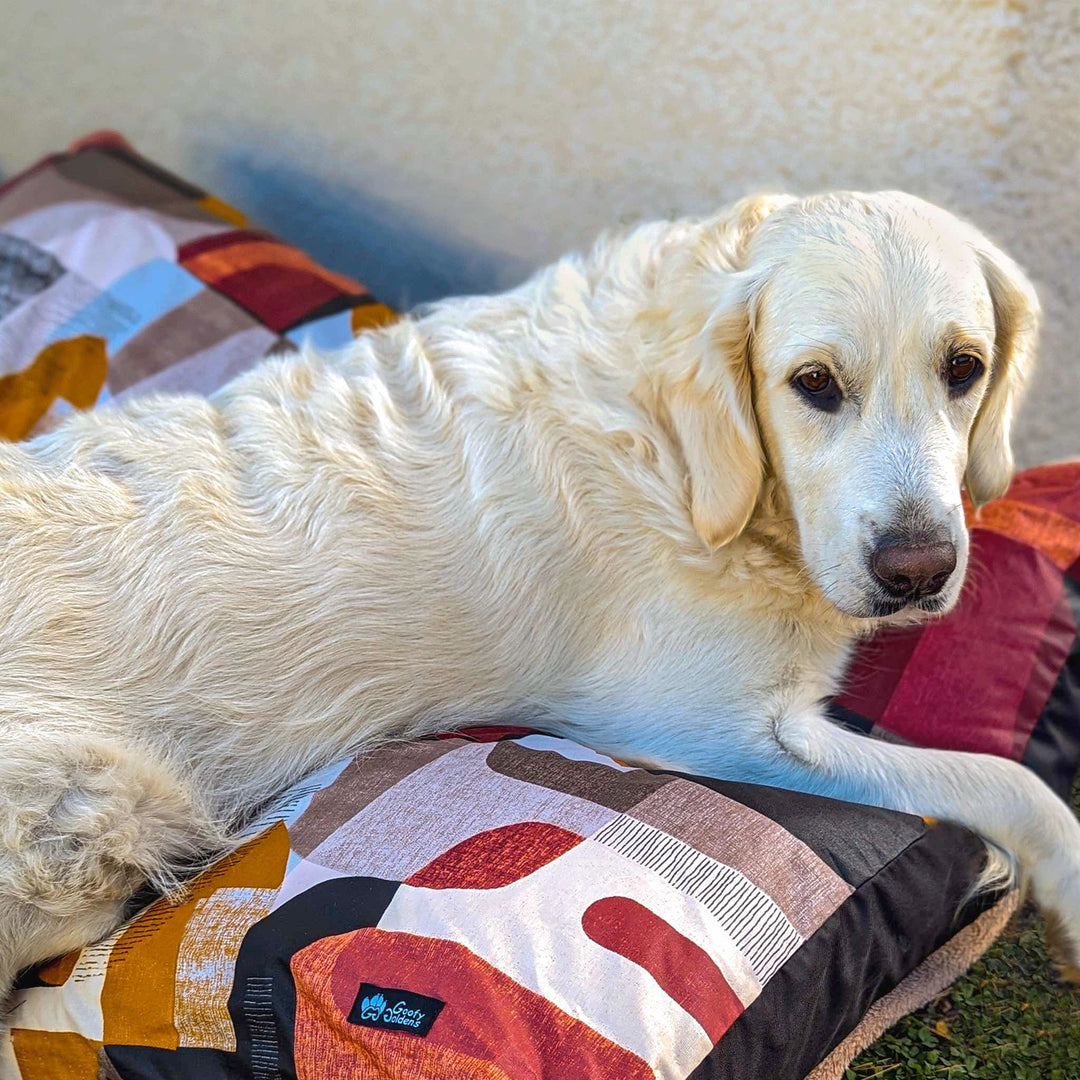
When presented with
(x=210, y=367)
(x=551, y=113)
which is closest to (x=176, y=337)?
(x=210, y=367)

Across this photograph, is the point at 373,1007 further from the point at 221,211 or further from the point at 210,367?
the point at 221,211

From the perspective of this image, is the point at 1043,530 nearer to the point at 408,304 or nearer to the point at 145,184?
the point at 408,304

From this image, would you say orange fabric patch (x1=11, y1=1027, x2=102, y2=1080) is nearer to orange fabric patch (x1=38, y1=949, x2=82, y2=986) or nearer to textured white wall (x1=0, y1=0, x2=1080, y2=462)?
orange fabric patch (x1=38, y1=949, x2=82, y2=986)

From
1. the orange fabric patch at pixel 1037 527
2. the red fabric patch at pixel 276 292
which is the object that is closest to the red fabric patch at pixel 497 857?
the orange fabric patch at pixel 1037 527

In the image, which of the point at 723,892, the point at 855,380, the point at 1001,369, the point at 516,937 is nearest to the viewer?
the point at 516,937

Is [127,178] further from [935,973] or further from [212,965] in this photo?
[935,973]

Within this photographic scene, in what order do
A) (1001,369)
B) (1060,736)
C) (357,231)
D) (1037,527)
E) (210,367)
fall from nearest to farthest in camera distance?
(1001,369), (1060,736), (1037,527), (210,367), (357,231)

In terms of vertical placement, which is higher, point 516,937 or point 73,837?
point 516,937

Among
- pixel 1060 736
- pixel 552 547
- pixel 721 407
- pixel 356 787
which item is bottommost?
pixel 356 787

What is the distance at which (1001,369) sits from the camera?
8.07 ft

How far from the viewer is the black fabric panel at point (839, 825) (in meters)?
2.12

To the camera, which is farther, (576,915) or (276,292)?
(276,292)

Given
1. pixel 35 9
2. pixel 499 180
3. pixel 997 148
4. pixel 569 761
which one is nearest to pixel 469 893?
pixel 569 761

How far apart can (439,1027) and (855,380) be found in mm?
1374
